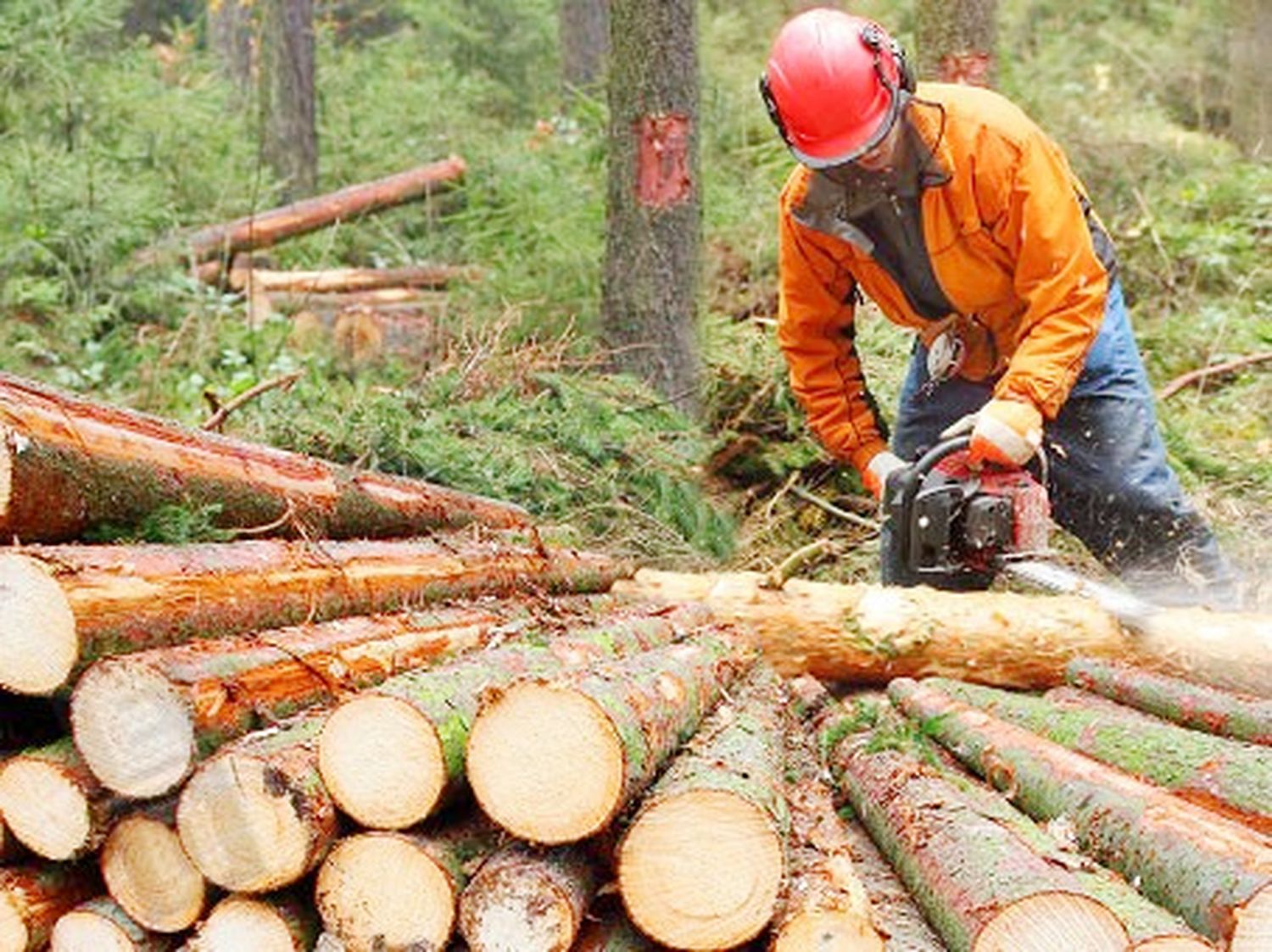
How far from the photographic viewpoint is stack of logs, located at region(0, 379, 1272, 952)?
2.38 meters

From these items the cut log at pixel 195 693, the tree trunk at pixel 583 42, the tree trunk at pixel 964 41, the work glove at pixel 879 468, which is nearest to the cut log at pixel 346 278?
the tree trunk at pixel 964 41

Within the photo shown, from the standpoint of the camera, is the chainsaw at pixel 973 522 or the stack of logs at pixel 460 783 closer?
the stack of logs at pixel 460 783

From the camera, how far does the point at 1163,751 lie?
3.18 meters

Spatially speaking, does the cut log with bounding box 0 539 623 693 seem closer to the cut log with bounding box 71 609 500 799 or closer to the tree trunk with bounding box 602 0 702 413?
the cut log with bounding box 71 609 500 799

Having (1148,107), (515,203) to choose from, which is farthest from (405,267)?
(1148,107)

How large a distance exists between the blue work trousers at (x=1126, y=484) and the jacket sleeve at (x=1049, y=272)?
0.42 m

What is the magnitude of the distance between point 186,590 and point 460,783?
785mm

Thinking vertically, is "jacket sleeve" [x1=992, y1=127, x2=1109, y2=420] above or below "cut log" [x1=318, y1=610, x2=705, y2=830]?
above

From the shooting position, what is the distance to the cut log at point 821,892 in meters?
2.34

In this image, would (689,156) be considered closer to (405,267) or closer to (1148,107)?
(405,267)

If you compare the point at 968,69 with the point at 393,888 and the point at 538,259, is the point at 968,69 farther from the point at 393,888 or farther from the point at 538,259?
the point at 393,888

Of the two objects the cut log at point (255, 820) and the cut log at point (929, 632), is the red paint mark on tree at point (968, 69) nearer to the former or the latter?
the cut log at point (929, 632)

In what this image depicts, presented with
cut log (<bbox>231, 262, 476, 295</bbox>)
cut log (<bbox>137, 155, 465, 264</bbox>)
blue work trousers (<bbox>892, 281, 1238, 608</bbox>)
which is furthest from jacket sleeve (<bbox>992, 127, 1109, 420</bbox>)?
cut log (<bbox>137, 155, 465, 264</bbox>)

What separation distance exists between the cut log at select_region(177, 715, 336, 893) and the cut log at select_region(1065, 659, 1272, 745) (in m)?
2.12
